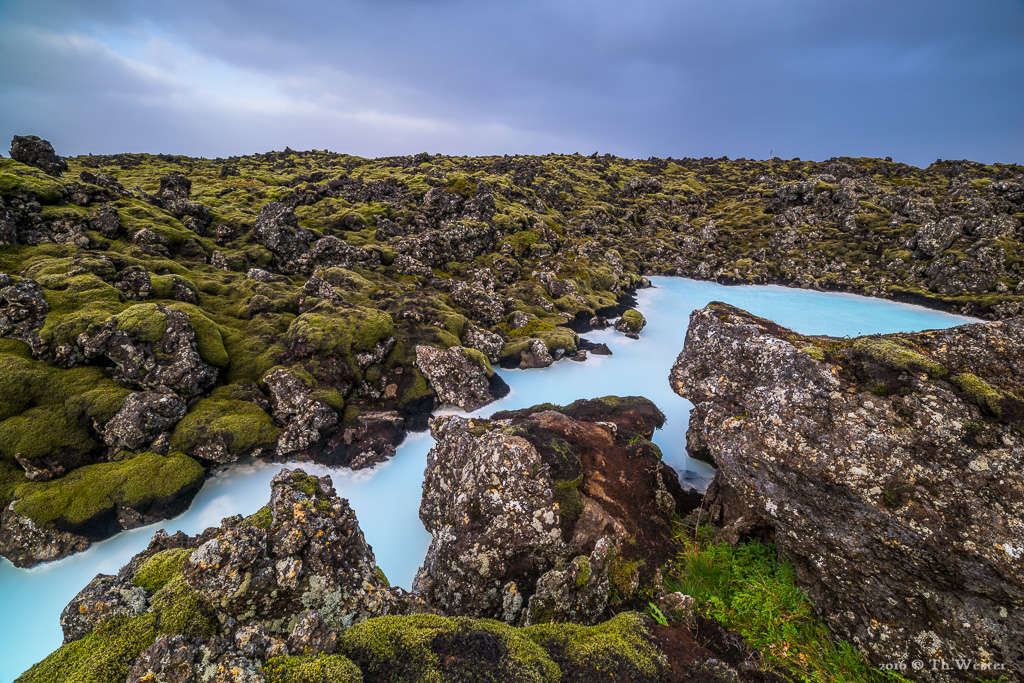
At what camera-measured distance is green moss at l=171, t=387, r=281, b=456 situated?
12.8 metres

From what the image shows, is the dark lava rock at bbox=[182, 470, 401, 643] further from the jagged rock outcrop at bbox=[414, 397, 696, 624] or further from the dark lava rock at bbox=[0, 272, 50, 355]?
the dark lava rock at bbox=[0, 272, 50, 355]

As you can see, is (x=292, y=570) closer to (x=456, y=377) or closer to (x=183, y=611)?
(x=183, y=611)

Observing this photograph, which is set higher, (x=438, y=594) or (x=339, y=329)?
(x=339, y=329)

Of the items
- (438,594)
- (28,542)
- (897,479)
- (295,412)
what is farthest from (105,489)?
(897,479)

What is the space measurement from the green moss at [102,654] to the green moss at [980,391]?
41.1ft

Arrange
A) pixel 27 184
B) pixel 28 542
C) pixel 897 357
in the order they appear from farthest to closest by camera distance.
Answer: pixel 27 184
pixel 28 542
pixel 897 357

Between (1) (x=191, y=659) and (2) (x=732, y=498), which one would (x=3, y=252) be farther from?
(2) (x=732, y=498)

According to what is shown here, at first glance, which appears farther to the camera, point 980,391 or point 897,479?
point 980,391

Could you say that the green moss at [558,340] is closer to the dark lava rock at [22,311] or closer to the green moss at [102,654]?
the green moss at [102,654]

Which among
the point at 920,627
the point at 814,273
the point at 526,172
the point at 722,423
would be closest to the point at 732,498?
the point at 722,423

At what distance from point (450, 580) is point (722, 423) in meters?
6.90

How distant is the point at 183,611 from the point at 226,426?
1054cm

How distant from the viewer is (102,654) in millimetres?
3916

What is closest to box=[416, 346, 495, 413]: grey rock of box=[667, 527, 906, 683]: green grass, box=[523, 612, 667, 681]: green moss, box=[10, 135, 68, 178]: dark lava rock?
box=[667, 527, 906, 683]: green grass
